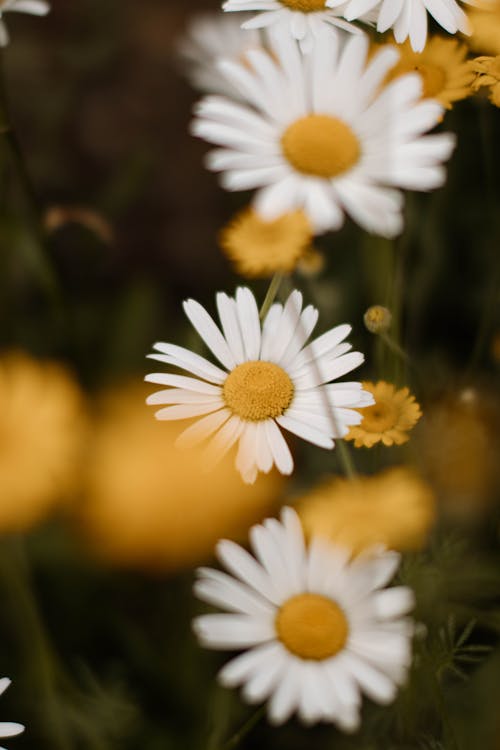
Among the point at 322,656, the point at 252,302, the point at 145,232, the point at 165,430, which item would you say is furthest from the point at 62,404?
the point at 145,232

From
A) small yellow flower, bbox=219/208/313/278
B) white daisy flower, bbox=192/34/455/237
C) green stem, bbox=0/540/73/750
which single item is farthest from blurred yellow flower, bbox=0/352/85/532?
white daisy flower, bbox=192/34/455/237

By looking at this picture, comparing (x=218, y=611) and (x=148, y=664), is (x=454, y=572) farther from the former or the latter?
(x=148, y=664)

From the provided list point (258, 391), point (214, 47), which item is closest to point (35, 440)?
point (258, 391)

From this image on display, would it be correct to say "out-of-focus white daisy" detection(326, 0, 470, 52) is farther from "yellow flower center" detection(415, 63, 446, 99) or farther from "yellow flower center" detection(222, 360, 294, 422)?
"yellow flower center" detection(222, 360, 294, 422)

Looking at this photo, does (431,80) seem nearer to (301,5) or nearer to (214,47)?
(301,5)

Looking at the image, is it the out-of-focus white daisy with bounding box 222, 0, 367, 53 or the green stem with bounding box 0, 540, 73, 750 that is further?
the green stem with bounding box 0, 540, 73, 750

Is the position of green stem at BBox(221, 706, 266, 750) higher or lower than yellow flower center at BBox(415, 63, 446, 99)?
lower
